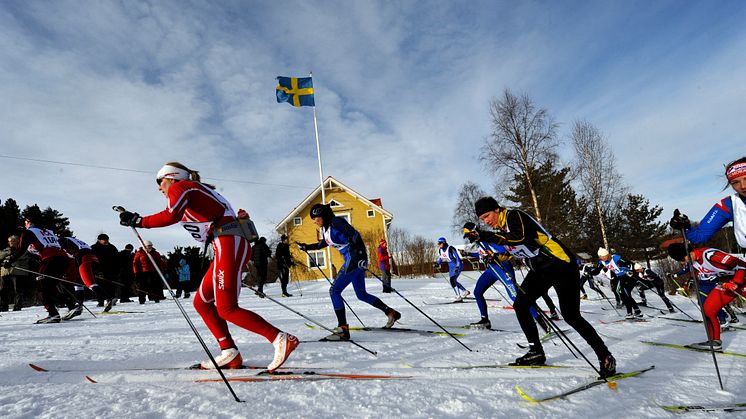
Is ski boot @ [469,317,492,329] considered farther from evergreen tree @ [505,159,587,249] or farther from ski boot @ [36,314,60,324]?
evergreen tree @ [505,159,587,249]

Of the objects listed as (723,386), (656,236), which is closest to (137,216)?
(723,386)

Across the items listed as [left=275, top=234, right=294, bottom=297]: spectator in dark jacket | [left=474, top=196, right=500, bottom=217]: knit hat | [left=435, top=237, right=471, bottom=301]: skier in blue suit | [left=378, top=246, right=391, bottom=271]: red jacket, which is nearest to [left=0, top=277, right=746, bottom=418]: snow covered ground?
[left=474, top=196, right=500, bottom=217]: knit hat

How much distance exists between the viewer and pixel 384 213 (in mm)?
32875

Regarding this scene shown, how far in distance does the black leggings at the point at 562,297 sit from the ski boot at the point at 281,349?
236cm

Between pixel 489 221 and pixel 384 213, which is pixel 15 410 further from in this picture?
pixel 384 213

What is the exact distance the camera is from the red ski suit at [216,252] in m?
3.26

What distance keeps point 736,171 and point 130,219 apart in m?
5.69

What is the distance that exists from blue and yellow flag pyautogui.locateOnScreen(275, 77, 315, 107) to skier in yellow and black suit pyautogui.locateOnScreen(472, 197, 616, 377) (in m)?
19.6

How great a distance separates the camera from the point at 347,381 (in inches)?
121

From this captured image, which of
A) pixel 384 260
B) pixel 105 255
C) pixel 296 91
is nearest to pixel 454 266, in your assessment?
pixel 384 260

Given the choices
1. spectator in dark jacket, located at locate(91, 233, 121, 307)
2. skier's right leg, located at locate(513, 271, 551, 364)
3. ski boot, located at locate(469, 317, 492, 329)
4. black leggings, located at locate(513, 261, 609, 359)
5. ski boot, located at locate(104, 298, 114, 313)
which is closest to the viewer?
black leggings, located at locate(513, 261, 609, 359)

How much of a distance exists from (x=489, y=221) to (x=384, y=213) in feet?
94.2

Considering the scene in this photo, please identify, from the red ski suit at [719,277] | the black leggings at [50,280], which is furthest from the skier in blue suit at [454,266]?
the black leggings at [50,280]

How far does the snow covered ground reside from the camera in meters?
2.51
